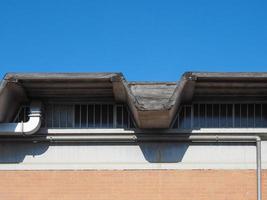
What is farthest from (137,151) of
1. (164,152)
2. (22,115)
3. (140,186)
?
(22,115)

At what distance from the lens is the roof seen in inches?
373

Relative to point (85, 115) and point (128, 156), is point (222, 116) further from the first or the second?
point (85, 115)

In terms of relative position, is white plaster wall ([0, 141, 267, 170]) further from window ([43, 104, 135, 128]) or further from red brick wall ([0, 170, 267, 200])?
window ([43, 104, 135, 128])

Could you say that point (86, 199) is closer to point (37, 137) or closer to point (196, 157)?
point (37, 137)

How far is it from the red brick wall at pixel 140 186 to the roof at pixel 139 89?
105 cm

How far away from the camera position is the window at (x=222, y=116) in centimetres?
1064

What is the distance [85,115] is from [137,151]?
1304mm

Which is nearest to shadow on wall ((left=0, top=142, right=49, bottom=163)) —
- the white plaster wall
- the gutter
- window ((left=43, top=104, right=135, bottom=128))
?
the white plaster wall

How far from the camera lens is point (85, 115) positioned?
10.8 metres

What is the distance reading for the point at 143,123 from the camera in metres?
9.98

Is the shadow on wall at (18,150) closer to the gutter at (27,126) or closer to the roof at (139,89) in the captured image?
the gutter at (27,126)

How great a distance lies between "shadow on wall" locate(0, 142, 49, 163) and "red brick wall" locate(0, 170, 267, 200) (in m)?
0.41

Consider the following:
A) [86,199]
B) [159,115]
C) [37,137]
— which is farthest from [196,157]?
[37,137]

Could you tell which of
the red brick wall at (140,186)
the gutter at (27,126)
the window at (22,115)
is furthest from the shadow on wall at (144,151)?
the window at (22,115)
